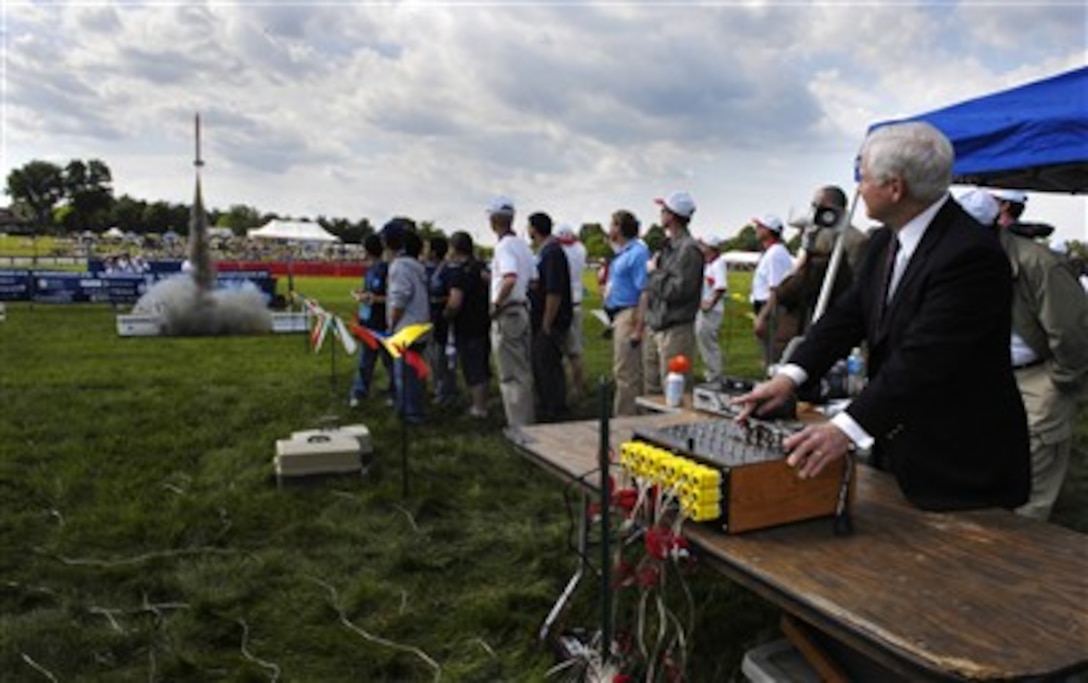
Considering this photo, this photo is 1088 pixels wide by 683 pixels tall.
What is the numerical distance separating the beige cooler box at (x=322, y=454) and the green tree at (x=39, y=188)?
4355 inches

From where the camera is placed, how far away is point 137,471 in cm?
569

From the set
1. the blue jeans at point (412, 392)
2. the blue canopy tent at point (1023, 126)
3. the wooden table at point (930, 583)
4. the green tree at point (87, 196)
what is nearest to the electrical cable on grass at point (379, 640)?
the wooden table at point (930, 583)

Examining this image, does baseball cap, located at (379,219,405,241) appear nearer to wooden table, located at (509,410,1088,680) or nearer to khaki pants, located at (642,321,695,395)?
khaki pants, located at (642,321,695,395)

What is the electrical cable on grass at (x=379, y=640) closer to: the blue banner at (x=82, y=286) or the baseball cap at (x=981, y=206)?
the baseball cap at (x=981, y=206)

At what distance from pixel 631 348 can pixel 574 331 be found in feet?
3.14

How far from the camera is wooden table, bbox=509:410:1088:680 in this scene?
144 cm

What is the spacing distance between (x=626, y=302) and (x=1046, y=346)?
3686 mm

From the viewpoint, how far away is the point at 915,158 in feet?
6.57

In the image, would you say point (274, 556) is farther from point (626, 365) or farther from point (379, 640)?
point (626, 365)

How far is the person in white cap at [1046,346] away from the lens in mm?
3410

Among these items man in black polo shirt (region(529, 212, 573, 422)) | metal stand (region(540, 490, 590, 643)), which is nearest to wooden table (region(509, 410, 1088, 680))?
metal stand (region(540, 490, 590, 643))

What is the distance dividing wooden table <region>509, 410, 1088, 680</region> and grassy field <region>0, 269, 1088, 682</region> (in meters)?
1.23

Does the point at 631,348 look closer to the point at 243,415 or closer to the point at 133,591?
the point at 243,415

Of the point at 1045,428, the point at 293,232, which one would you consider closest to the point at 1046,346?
the point at 1045,428
